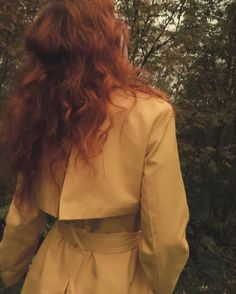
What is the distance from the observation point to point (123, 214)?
1.85 metres

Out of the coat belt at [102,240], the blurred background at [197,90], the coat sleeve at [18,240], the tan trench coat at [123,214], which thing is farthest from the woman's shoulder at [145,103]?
the blurred background at [197,90]

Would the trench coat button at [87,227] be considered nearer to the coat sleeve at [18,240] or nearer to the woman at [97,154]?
the woman at [97,154]

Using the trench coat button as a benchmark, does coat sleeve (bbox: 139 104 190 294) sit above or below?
above

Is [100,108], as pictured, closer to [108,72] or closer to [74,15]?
[108,72]

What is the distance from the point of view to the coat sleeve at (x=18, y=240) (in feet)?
7.02

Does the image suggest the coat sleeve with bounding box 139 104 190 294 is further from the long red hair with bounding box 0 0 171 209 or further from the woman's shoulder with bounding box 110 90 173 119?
the long red hair with bounding box 0 0 171 209

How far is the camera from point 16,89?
6.51 ft

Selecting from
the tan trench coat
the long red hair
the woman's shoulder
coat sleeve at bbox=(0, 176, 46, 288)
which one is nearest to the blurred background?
coat sleeve at bbox=(0, 176, 46, 288)

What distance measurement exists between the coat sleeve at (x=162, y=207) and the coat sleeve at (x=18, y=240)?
52 cm

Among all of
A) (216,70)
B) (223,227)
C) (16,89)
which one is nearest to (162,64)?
(216,70)

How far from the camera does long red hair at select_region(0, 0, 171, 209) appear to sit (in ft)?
5.71

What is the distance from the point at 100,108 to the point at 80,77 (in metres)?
0.13

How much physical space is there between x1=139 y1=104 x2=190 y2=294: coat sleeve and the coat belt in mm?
74

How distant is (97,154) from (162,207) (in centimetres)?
30
